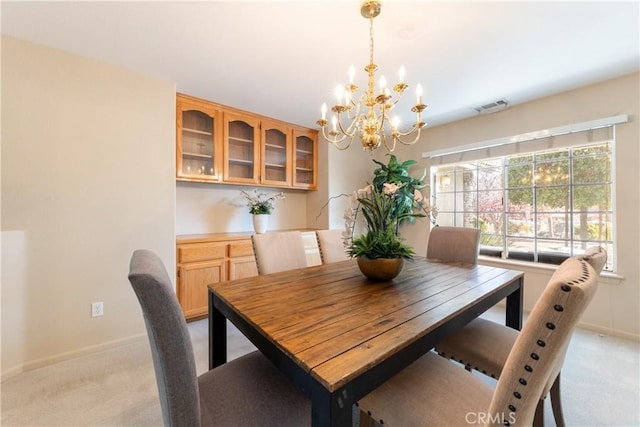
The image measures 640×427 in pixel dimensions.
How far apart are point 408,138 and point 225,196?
2.78 m

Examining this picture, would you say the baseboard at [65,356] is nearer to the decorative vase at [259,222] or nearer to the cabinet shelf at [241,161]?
the decorative vase at [259,222]

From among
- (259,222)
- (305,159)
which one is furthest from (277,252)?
(305,159)

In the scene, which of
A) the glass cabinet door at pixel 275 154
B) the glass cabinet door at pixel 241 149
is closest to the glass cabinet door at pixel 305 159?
the glass cabinet door at pixel 275 154

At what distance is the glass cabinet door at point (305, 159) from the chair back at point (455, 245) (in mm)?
1942

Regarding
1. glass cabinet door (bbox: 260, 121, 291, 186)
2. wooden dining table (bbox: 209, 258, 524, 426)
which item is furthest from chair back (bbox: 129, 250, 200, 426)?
glass cabinet door (bbox: 260, 121, 291, 186)

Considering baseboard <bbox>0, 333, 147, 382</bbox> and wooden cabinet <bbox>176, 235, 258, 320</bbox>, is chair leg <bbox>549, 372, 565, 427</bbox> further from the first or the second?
baseboard <bbox>0, 333, 147, 382</bbox>

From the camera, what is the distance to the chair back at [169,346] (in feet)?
2.31

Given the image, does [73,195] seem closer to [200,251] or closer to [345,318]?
[200,251]

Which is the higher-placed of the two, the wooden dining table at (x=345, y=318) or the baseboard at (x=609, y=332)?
the wooden dining table at (x=345, y=318)

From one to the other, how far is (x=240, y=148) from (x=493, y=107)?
2.94 m

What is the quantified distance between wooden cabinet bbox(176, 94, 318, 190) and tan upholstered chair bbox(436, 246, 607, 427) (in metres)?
2.63

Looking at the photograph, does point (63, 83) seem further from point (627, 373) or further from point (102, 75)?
point (627, 373)

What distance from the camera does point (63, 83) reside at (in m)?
1.99

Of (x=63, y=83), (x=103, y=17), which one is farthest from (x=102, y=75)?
(x=103, y=17)
